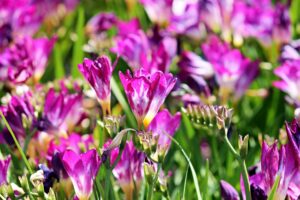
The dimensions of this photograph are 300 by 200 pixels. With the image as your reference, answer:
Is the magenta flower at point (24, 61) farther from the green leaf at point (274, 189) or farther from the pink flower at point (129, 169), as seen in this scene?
the green leaf at point (274, 189)

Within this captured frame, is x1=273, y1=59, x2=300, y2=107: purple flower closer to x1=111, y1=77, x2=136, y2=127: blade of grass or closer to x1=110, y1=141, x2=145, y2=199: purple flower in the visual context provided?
x1=111, y1=77, x2=136, y2=127: blade of grass

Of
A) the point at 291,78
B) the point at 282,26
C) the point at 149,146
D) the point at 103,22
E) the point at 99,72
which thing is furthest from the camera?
the point at 103,22

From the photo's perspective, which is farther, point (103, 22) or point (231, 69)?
point (103, 22)

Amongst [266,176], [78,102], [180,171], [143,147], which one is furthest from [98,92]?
[180,171]

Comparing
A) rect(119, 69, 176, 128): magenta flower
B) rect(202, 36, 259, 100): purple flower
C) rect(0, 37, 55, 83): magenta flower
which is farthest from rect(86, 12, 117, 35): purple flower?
rect(119, 69, 176, 128): magenta flower

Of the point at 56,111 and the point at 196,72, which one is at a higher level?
the point at 56,111

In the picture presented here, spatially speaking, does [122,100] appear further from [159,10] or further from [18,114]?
[159,10]

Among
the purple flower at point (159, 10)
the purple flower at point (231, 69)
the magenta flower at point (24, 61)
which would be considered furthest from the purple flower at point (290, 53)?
the magenta flower at point (24, 61)

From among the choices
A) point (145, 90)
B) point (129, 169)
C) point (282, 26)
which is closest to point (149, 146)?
point (145, 90)
